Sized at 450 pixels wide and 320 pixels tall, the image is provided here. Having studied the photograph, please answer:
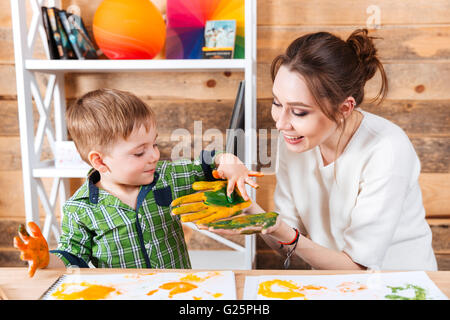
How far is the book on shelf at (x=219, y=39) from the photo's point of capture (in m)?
0.83

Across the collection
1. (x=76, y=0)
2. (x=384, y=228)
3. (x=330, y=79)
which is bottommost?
(x=384, y=228)

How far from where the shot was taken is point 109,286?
46cm

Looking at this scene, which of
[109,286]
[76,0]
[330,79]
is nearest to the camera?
[109,286]

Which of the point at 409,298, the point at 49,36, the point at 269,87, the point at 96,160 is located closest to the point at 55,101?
the point at 49,36

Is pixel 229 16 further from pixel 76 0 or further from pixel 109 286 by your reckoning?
pixel 109 286

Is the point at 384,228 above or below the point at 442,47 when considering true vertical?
below

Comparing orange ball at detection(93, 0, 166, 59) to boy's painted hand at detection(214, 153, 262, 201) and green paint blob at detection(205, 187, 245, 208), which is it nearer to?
boy's painted hand at detection(214, 153, 262, 201)

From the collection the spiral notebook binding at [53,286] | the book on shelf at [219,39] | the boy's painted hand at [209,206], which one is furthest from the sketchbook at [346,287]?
the book on shelf at [219,39]

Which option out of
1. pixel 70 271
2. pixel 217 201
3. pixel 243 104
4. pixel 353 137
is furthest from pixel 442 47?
pixel 70 271

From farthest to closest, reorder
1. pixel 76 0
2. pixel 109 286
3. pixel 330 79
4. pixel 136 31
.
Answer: pixel 76 0 → pixel 136 31 → pixel 330 79 → pixel 109 286

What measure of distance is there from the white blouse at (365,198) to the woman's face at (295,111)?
94mm

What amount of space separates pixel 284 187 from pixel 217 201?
295 millimetres

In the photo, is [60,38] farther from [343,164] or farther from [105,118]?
[343,164]

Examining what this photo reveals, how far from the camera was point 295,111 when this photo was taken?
2.08 ft
